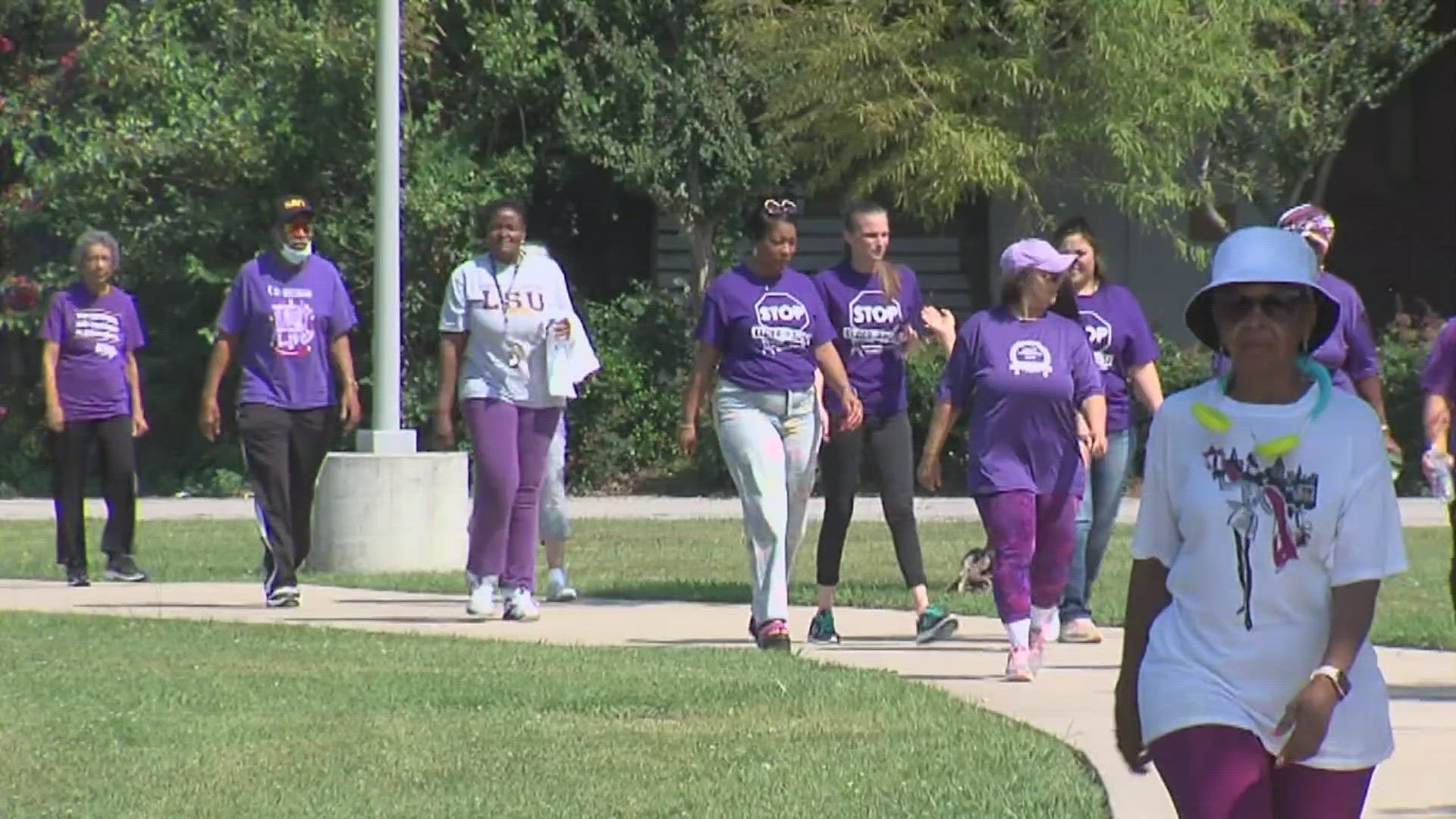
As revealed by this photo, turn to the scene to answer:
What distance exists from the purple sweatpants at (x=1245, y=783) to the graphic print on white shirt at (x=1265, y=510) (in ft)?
0.67

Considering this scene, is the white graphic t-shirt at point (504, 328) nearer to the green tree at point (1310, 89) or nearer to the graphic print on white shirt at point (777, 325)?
the graphic print on white shirt at point (777, 325)

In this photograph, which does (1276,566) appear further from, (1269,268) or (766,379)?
(766,379)

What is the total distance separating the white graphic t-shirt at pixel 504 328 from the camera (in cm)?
1166

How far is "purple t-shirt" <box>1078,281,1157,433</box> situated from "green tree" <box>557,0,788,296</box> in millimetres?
11749

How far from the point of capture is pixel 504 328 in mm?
11672

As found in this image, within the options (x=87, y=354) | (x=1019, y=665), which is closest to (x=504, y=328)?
(x=1019, y=665)

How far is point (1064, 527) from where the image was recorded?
1023 cm

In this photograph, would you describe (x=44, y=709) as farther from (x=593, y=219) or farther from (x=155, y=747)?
(x=593, y=219)

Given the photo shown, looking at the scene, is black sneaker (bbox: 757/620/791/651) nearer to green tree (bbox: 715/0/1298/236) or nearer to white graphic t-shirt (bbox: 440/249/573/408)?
white graphic t-shirt (bbox: 440/249/573/408)

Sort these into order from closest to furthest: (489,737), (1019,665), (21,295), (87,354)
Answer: (489,737), (1019,665), (87,354), (21,295)

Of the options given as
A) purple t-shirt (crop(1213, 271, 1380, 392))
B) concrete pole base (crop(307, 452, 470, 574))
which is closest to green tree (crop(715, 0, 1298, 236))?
concrete pole base (crop(307, 452, 470, 574))

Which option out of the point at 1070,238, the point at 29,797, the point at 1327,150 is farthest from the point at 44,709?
the point at 1327,150

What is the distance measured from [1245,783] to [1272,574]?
0.36 meters

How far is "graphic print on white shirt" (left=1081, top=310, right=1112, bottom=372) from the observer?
1123 centimetres
